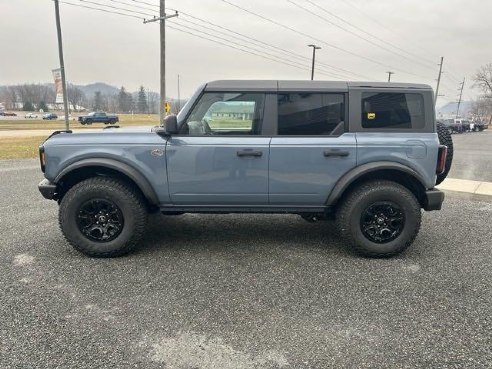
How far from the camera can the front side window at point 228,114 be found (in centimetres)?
389

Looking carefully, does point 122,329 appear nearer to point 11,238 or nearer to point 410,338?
point 410,338

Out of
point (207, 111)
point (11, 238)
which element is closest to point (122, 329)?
point (207, 111)

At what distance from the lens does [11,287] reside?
3252 millimetres

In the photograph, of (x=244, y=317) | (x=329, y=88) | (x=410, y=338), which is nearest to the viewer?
(x=410, y=338)

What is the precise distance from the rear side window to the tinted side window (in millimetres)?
265

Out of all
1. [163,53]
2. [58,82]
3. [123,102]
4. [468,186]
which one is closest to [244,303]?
[468,186]

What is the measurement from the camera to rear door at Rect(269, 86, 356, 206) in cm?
380

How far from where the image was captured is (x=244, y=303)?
9.96ft

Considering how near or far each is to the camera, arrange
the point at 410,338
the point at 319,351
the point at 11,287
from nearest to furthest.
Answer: the point at 319,351
the point at 410,338
the point at 11,287

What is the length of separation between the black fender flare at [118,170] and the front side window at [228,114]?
2.21 ft

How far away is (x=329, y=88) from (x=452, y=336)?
250 centimetres

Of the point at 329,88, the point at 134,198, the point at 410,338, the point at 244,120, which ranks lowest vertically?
the point at 410,338

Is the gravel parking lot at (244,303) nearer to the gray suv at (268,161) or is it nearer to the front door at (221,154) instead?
the gray suv at (268,161)

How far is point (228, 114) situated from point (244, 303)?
196 cm
